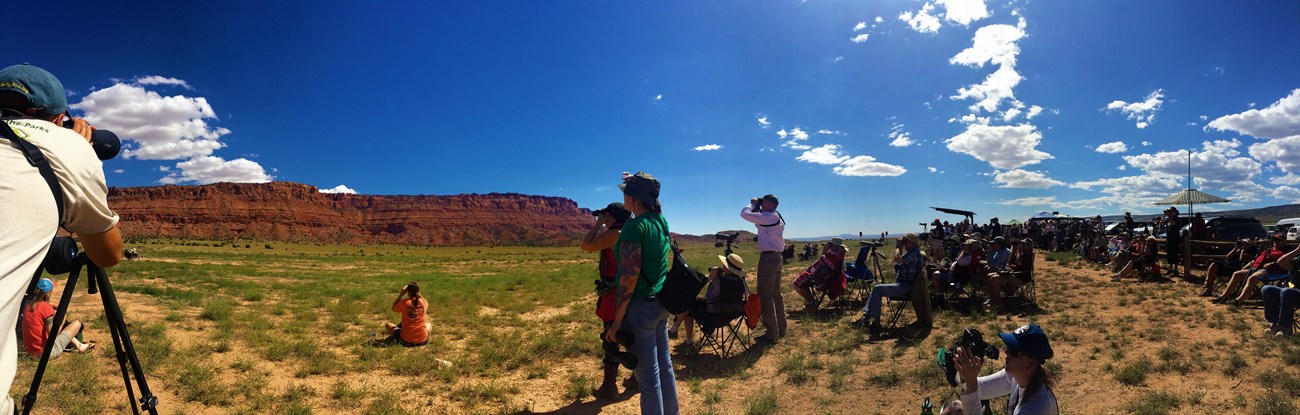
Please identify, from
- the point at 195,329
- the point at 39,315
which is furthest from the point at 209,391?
the point at 195,329

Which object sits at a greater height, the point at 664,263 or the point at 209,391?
the point at 664,263

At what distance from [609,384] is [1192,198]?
2127 cm

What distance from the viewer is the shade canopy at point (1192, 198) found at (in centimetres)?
1562

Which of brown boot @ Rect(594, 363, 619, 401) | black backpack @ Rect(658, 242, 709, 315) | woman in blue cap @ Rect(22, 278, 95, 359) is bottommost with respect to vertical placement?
brown boot @ Rect(594, 363, 619, 401)

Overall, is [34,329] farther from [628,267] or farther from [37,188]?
[628,267]

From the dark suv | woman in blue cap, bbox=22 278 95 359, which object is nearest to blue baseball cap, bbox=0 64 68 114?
woman in blue cap, bbox=22 278 95 359

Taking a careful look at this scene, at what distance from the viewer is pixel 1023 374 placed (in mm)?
2525

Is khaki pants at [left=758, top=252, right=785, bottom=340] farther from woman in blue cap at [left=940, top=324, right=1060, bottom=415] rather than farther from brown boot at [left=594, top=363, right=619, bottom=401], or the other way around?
woman in blue cap at [left=940, top=324, right=1060, bottom=415]

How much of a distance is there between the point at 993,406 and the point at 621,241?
386 cm

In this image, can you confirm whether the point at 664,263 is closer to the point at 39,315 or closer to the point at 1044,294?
the point at 39,315

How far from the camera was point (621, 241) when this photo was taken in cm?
307

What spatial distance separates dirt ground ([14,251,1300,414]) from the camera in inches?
181

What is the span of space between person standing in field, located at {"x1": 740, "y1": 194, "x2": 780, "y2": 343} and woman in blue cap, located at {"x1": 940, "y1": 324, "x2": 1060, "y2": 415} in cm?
389

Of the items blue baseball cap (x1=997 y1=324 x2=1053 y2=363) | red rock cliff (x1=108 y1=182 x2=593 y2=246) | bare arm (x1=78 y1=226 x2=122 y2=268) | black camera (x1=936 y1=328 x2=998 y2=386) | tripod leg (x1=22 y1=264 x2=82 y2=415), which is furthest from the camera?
red rock cliff (x1=108 y1=182 x2=593 y2=246)
